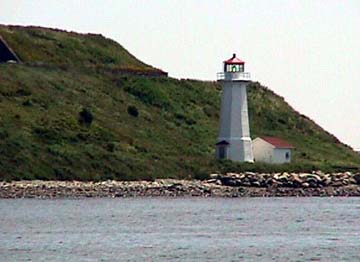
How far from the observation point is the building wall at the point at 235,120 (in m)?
84.0

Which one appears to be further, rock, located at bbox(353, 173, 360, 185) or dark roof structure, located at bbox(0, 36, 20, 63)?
dark roof structure, located at bbox(0, 36, 20, 63)

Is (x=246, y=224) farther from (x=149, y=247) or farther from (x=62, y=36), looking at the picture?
(x=62, y=36)

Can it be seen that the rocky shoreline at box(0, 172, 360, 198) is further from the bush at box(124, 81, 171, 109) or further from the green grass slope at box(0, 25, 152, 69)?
the green grass slope at box(0, 25, 152, 69)

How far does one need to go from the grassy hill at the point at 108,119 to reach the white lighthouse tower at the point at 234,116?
1490 millimetres

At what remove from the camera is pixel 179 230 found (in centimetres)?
5450

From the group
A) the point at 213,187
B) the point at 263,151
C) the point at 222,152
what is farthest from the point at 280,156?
the point at 213,187

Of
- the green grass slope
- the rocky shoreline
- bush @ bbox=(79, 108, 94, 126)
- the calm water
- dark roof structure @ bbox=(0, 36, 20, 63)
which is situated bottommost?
the calm water

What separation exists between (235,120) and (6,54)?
793 inches

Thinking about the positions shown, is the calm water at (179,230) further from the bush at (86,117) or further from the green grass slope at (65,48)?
the green grass slope at (65,48)

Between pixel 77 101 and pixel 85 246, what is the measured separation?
138 ft

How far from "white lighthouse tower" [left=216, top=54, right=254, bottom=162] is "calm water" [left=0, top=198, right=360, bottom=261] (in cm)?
1168

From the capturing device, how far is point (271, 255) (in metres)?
46.4

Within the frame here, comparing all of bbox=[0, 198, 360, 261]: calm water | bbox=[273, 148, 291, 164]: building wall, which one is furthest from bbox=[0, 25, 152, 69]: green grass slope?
bbox=[0, 198, 360, 261]: calm water

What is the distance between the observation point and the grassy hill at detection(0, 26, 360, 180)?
77.0 m
